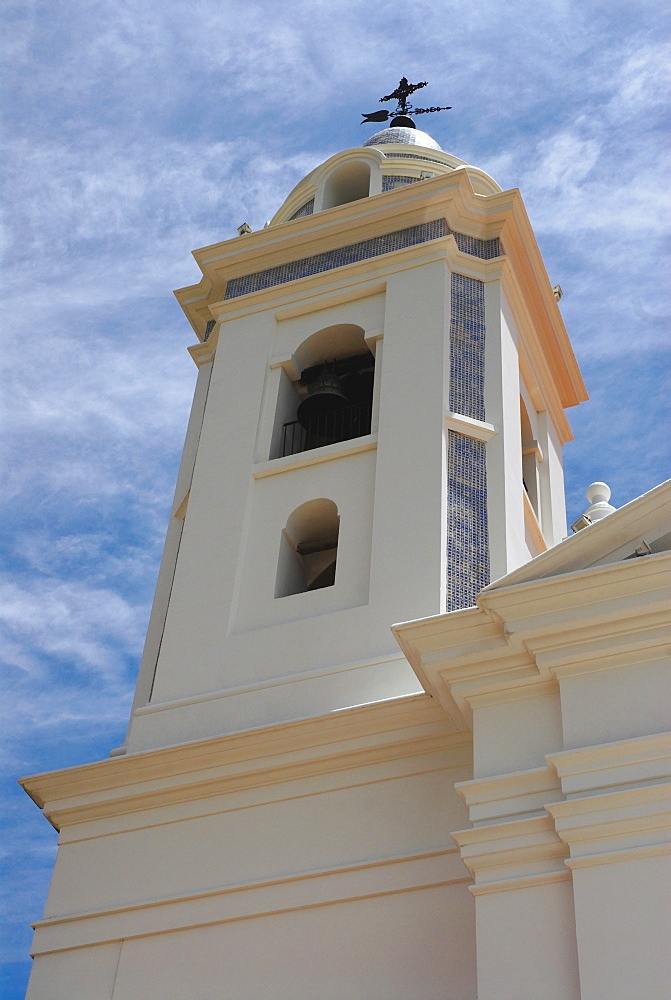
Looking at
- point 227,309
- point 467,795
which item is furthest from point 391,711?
point 227,309

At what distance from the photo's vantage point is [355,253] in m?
14.0

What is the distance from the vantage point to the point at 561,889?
7.22 metres

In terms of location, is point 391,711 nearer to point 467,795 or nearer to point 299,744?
point 299,744

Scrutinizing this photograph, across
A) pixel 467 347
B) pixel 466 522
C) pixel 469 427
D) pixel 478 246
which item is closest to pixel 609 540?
pixel 466 522

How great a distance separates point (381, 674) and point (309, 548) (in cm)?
218

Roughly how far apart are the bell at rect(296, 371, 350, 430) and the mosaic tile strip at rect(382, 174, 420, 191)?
3101 mm

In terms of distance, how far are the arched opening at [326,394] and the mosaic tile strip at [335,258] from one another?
30.1 inches

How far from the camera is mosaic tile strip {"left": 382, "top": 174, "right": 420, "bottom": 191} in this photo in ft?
50.2

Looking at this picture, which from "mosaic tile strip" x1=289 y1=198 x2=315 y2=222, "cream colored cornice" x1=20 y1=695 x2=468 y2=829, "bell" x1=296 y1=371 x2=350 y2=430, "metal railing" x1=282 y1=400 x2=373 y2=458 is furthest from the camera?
"mosaic tile strip" x1=289 y1=198 x2=315 y2=222

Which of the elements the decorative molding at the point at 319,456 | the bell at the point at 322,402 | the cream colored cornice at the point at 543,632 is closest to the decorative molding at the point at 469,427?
the decorative molding at the point at 319,456

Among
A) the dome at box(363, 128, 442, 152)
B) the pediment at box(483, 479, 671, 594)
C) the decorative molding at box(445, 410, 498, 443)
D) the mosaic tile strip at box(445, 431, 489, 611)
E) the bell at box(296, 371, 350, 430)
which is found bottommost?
the pediment at box(483, 479, 671, 594)

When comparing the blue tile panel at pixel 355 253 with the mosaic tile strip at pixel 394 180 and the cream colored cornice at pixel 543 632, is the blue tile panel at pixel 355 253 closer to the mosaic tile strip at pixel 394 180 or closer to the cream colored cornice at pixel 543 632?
the mosaic tile strip at pixel 394 180

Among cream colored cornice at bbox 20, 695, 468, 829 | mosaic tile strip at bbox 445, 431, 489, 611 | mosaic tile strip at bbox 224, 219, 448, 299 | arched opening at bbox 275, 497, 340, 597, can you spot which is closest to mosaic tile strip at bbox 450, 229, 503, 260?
mosaic tile strip at bbox 224, 219, 448, 299

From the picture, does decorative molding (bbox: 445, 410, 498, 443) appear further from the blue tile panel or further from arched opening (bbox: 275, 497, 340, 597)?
the blue tile panel
